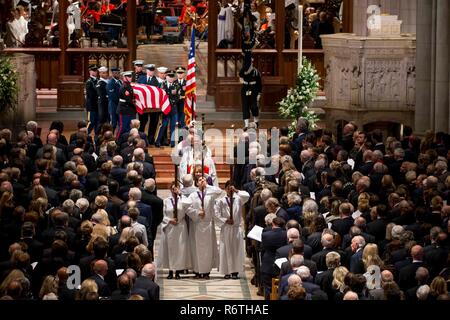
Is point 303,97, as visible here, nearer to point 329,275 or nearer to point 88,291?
point 329,275

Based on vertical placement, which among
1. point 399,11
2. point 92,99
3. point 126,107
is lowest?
point 126,107

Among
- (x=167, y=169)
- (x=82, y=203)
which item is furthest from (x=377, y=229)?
(x=167, y=169)

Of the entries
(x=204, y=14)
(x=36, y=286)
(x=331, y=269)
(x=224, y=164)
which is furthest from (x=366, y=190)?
(x=204, y=14)

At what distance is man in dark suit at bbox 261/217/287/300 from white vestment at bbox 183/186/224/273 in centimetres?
225

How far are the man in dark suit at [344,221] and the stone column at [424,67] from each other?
408 inches

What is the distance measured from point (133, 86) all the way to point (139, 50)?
29.8ft

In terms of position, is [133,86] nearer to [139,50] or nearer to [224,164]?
[224,164]

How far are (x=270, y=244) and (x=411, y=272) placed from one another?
129 inches

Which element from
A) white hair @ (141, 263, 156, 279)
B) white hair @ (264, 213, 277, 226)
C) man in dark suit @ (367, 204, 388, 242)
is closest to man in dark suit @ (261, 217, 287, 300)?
white hair @ (264, 213, 277, 226)

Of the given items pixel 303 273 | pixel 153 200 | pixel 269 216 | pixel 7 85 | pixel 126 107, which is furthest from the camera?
pixel 126 107

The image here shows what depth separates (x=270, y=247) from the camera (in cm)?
2305

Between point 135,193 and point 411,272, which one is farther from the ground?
point 135,193
